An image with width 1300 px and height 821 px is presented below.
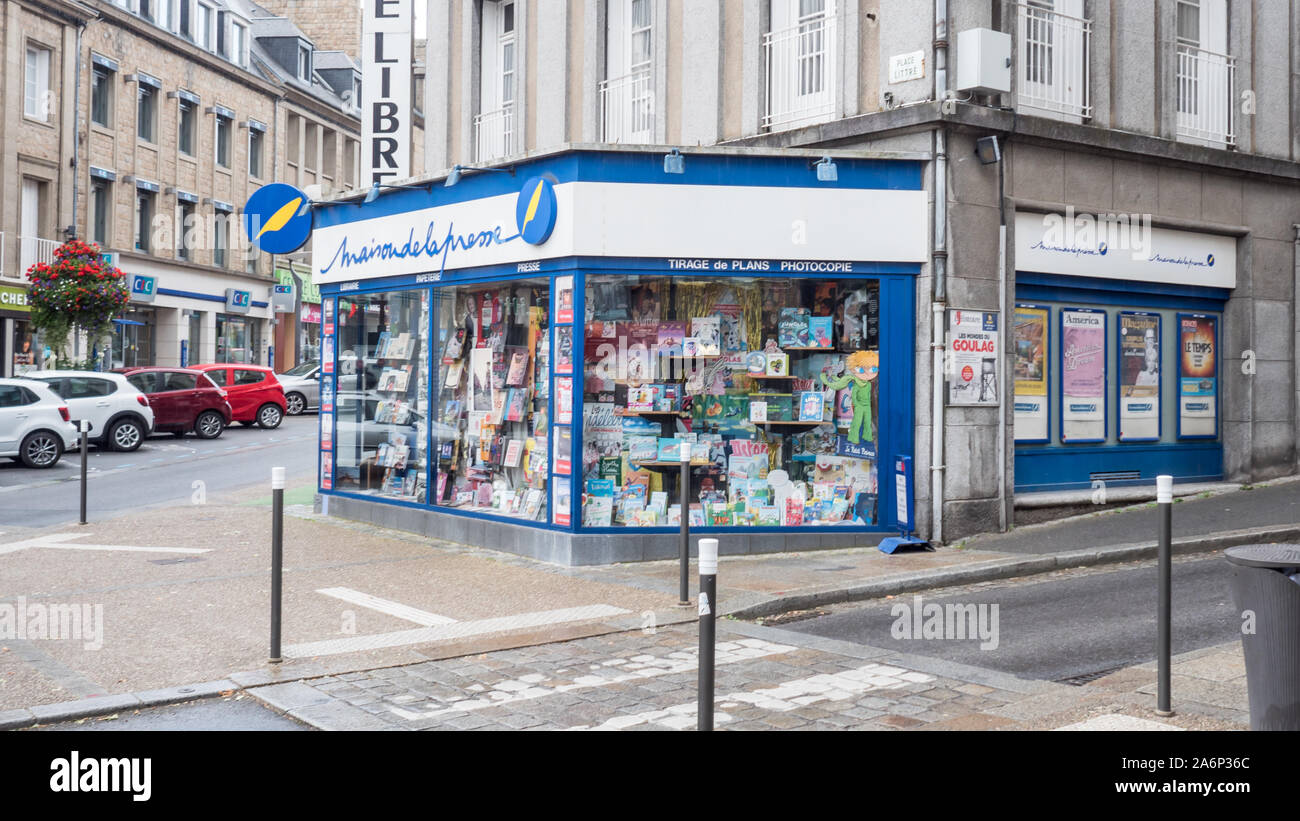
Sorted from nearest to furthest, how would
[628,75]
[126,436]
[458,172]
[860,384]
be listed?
[860,384], [458,172], [628,75], [126,436]

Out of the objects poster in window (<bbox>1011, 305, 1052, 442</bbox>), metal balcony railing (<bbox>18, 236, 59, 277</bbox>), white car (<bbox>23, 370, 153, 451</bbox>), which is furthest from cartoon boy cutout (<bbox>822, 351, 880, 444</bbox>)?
metal balcony railing (<bbox>18, 236, 59, 277</bbox>)

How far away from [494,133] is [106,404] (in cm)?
1094

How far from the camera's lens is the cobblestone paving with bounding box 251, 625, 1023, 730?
607cm

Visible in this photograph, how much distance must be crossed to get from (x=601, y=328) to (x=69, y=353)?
27660mm

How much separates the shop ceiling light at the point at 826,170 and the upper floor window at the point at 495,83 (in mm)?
6525

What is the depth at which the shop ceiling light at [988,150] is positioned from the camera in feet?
38.9

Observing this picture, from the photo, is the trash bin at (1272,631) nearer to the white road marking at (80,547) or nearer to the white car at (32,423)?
the white road marking at (80,547)

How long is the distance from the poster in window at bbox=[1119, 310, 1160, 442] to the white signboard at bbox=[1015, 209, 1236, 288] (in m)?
0.54

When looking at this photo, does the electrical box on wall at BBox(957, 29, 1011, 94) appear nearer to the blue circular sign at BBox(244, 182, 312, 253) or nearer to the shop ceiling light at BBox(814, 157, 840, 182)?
the shop ceiling light at BBox(814, 157, 840, 182)

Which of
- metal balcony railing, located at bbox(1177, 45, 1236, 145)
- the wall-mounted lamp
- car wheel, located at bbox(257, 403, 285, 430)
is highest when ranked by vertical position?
metal balcony railing, located at bbox(1177, 45, 1236, 145)

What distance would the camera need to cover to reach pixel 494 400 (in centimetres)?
1284

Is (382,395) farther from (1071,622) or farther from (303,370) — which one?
(303,370)

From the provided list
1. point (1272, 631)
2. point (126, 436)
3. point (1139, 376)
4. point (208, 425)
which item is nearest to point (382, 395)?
point (1139, 376)
